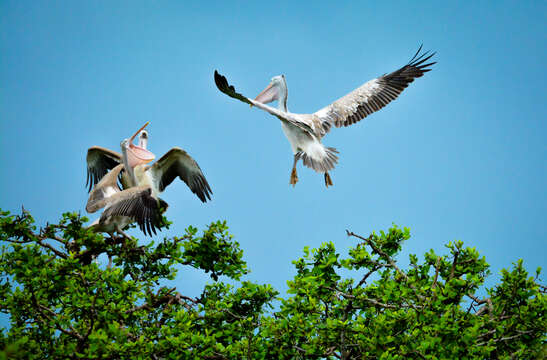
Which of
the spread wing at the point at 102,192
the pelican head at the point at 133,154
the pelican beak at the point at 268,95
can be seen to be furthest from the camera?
the pelican beak at the point at 268,95

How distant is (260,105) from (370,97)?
156 inches

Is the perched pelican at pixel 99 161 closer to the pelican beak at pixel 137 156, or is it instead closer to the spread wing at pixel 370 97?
the pelican beak at pixel 137 156

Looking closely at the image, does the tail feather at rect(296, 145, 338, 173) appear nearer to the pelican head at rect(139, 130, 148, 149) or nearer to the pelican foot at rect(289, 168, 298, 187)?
the pelican foot at rect(289, 168, 298, 187)

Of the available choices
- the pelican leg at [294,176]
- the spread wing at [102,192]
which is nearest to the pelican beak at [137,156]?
the spread wing at [102,192]

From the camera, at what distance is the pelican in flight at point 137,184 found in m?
7.61

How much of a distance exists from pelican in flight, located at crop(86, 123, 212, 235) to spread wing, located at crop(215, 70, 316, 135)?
1.34 meters

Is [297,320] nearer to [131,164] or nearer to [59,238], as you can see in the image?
[59,238]

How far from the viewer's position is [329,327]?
5.29 metres

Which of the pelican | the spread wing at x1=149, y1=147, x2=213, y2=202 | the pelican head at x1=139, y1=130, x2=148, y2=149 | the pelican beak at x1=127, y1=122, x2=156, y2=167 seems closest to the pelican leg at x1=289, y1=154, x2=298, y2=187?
the pelican

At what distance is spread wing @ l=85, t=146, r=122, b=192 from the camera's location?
10.2 meters

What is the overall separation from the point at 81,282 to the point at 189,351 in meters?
1.65

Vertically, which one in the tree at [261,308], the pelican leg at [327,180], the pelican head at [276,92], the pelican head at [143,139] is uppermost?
the pelican head at [276,92]

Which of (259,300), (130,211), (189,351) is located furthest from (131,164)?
(189,351)

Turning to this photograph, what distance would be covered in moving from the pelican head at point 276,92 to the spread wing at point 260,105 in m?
0.65
